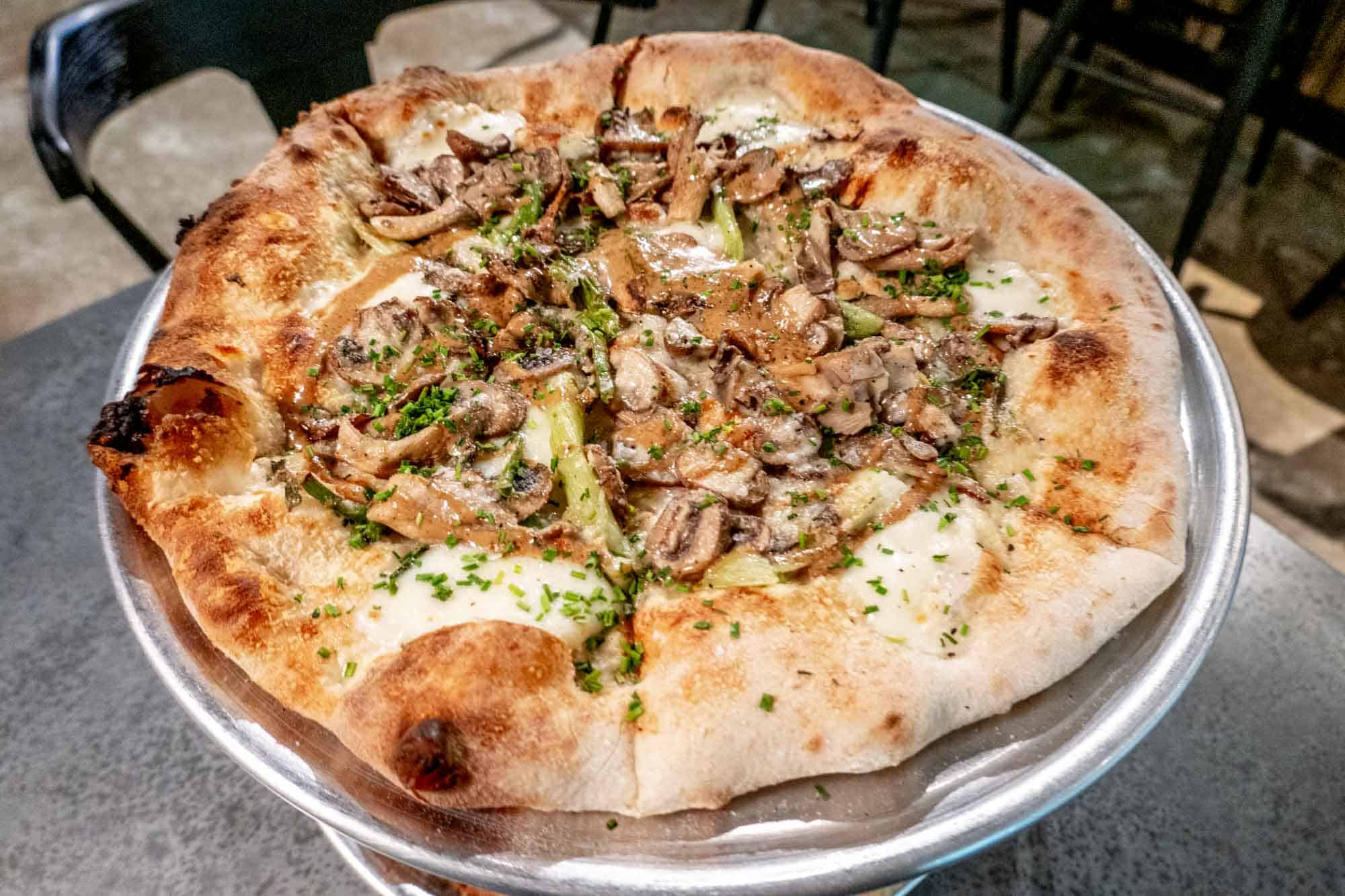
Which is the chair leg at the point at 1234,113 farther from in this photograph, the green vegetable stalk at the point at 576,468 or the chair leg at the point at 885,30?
the green vegetable stalk at the point at 576,468

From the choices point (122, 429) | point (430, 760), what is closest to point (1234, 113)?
point (430, 760)

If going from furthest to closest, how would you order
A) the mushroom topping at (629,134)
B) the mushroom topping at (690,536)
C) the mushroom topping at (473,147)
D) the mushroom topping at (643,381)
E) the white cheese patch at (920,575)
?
the mushroom topping at (629,134) → the mushroom topping at (473,147) → the mushroom topping at (643,381) → the mushroom topping at (690,536) → the white cheese patch at (920,575)

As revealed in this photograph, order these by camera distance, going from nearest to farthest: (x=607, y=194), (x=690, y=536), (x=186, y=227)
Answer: (x=690, y=536) < (x=186, y=227) < (x=607, y=194)

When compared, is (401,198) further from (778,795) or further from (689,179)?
(778,795)

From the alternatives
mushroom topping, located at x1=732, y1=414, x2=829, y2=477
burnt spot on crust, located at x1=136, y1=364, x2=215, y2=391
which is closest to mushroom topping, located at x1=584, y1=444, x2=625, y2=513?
mushroom topping, located at x1=732, y1=414, x2=829, y2=477

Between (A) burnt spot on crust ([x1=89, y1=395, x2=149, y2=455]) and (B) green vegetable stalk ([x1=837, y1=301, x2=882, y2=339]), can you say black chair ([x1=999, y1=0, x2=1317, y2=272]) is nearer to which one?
(B) green vegetable stalk ([x1=837, y1=301, x2=882, y2=339])

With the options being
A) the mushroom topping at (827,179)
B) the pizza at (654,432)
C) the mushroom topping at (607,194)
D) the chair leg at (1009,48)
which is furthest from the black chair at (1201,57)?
the mushroom topping at (607,194)
